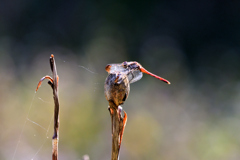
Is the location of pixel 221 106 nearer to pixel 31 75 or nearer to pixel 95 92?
pixel 95 92

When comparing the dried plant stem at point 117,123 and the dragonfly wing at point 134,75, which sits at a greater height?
the dragonfly wing at point 134,75

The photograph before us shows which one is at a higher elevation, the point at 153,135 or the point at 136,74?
the point at 153,135

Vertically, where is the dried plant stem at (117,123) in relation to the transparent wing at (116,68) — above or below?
below

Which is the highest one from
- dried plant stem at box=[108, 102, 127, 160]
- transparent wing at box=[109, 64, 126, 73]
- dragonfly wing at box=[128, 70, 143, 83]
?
dragonfly wing at box=[128, 70, 143, 83]

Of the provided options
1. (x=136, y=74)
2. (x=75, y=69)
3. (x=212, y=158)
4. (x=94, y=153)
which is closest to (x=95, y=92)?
(x=75, y=69)

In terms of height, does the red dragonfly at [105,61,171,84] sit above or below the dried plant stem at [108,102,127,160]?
above

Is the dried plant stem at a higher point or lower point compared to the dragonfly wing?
lower

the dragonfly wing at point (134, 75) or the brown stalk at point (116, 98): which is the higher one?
the dragonfly wing at point (134, 75)

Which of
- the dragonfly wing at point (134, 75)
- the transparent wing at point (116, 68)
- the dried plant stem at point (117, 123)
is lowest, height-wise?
the dried plant stem at point (117, 123)

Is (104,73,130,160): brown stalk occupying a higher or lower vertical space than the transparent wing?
lower

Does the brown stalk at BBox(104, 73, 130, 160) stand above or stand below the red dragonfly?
below

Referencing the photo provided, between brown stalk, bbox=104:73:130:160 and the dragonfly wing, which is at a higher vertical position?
the dragonfly wing
